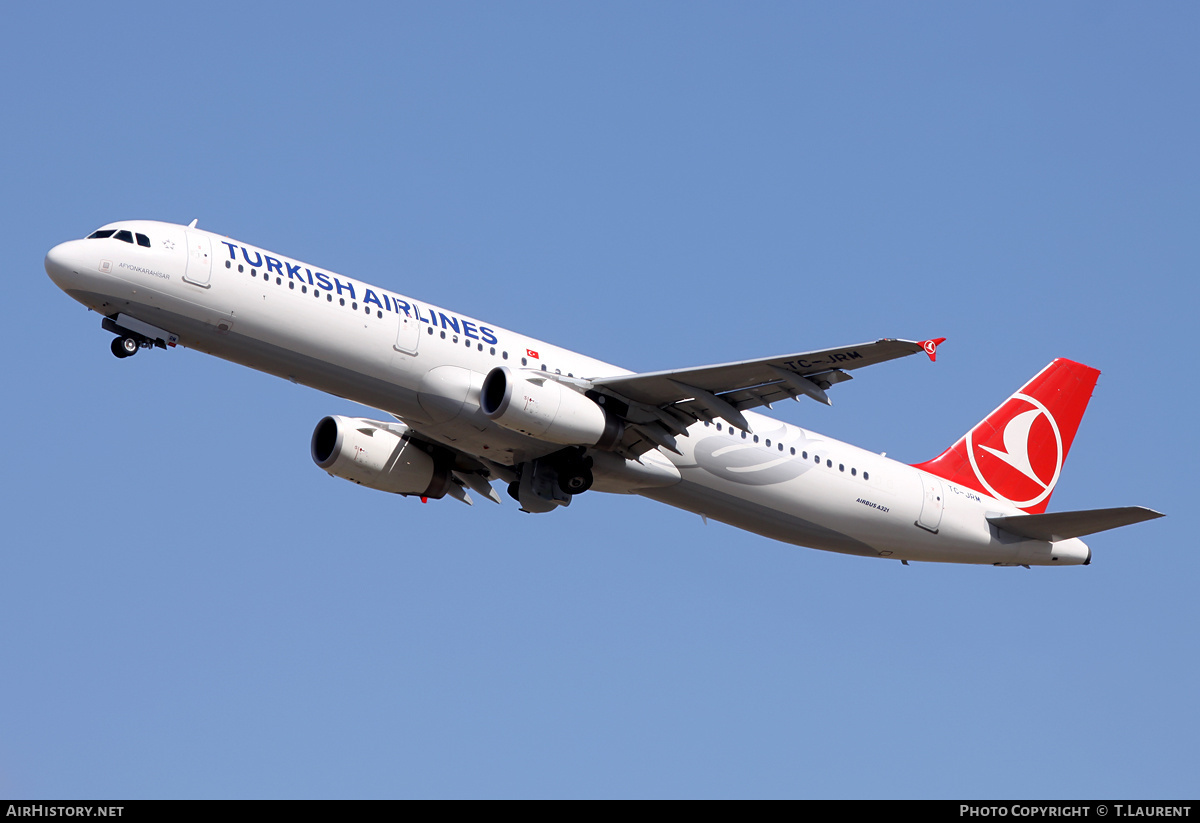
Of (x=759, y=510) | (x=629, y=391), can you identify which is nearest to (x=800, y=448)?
(x=759, y=510)

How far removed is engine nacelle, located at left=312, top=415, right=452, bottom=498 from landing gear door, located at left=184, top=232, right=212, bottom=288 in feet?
23.4

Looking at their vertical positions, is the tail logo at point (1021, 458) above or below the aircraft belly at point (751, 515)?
above

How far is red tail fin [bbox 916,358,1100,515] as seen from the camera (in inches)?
1555

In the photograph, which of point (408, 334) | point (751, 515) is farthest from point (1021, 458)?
point (408, 334)

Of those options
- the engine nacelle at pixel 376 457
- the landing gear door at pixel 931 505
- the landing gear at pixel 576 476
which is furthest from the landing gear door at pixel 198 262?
the landing gear door at pixel 931 505

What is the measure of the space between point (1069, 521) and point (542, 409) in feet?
47.3

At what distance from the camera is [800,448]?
35625 millimetres

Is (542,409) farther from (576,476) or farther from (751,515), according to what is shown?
(751,515)

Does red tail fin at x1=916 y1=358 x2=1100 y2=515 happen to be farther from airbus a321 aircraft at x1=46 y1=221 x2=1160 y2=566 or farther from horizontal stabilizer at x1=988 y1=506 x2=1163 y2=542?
horizontal stabilizer at x1=988 y1=506 x2=1163 y2=542

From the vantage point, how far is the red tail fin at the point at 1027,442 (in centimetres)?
3950

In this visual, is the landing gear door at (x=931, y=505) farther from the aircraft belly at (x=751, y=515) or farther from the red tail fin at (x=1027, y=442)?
the aircraft belly at (x=751, y=515)

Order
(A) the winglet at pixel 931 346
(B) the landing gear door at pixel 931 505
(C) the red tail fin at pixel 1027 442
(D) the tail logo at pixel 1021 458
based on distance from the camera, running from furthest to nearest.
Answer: (D) the tail logo at pixel 1021 458 → (C) the red tail fin at pixel 1027 442 → (B) the landing gear door at pixel 931 505 → (A) the winglet at pixel 931 346

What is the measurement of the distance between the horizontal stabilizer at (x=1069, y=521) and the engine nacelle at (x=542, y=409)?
12.4 metres
